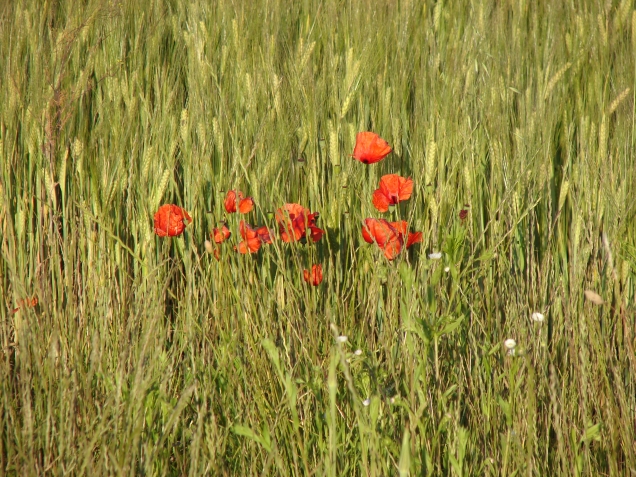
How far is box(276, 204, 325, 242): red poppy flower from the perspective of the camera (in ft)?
4.41

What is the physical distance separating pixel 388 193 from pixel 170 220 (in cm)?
45

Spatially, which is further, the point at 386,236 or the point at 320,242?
the point at 320,242

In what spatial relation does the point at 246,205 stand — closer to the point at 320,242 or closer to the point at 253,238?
the point at 253,238

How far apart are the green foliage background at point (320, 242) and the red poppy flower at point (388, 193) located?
47 millimetres

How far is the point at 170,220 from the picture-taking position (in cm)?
145

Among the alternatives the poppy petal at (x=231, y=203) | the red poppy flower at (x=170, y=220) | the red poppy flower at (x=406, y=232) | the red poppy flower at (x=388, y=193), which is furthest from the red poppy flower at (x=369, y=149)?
the red poppy flower at (x=170, y=220)

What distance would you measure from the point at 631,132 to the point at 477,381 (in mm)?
726

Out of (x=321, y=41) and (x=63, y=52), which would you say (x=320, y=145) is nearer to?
(x=321, y=41)

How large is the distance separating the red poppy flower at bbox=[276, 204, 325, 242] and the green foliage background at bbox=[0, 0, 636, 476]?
0.05m

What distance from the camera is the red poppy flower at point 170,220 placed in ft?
4.72

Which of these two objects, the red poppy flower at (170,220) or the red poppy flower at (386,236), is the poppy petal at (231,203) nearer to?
the red poppy flower at (170,220)

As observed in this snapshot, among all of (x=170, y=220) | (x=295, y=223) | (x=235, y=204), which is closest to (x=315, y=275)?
(x=295, y=223)

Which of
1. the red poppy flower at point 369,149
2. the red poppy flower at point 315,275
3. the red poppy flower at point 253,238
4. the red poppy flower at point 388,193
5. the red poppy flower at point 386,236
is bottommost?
the red poppy flower at point 315,275

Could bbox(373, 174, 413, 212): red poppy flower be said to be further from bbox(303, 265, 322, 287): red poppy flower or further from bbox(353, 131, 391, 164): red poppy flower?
bbox(303, 265, 322, 287): red poppy flower
